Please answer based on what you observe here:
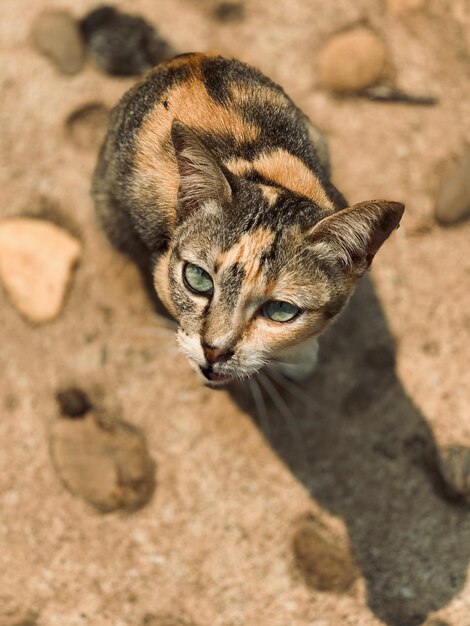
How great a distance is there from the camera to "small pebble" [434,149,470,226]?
13.2ft

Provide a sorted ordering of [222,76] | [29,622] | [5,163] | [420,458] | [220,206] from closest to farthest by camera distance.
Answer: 1. [220,206]
2. [222,76]
3. [29,622]
4. [420,458]
5. [5,163]

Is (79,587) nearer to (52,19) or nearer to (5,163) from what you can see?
(5,163)

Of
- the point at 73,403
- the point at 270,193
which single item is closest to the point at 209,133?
the point at 270,193

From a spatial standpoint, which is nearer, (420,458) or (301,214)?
(301,214)

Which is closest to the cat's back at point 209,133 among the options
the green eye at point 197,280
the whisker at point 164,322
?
the green eye at point 197,280

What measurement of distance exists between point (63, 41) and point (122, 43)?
→ 0.41 meters

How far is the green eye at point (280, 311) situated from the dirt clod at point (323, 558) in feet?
5.01

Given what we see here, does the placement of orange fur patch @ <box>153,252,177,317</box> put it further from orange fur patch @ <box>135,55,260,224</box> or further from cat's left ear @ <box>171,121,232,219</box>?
cat's left ear @ <box>171,121,232,219</box>

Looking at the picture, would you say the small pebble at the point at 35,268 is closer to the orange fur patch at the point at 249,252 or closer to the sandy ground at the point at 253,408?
the sandy ground at the point at 253,408

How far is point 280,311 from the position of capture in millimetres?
2617

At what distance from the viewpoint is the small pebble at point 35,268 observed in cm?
397

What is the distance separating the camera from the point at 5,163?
416cm

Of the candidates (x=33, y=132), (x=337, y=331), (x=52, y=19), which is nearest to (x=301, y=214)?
(x=337, y=331)

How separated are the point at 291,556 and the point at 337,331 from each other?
3.95 feet
